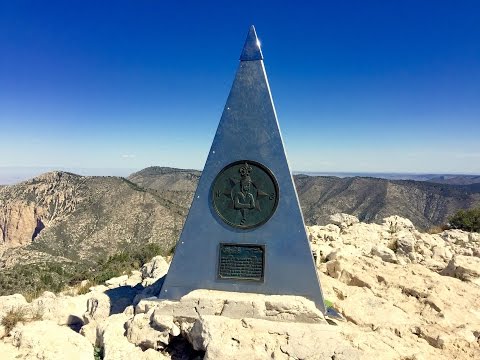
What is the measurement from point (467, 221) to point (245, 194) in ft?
54.5

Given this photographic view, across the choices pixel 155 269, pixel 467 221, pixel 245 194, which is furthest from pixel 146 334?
pixel 467 221

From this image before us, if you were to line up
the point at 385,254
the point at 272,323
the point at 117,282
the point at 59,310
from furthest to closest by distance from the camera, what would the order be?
the point at 117,282 < the point at 385,254 < the point at 59,310 < the point at 272,323

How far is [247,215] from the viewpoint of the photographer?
6.78 meters

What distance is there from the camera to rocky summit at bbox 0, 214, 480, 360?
5348 millimetres

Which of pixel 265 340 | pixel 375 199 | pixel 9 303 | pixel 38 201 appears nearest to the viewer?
pixel 265 340

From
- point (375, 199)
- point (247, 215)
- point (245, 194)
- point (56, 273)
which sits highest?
point (245, 194)

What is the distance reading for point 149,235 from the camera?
51.8 meters

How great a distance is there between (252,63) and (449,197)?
301ft

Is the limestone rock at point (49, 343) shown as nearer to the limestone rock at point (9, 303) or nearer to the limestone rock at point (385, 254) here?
the limestone rock at point (9, 303)

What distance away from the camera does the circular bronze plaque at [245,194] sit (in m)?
6.72

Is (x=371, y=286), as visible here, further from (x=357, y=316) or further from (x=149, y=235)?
(x=149, y=235)

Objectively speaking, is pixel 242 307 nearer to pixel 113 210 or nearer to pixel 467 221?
pixel 467 221

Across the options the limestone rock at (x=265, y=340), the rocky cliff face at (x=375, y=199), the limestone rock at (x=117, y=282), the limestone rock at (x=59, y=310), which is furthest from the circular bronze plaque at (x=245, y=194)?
the rocky cliff face at (x=375, y=199)

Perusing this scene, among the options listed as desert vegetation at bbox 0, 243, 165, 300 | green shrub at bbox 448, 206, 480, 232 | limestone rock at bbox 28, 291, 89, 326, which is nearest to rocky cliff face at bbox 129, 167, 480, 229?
desert vegetation at bbox 0, 243, 165, 300
